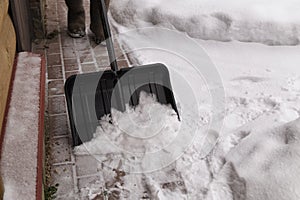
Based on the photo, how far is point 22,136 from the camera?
1.84m

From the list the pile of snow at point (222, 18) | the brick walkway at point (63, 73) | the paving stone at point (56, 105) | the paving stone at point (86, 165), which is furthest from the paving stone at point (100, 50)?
the paving stone at point (86, 165)

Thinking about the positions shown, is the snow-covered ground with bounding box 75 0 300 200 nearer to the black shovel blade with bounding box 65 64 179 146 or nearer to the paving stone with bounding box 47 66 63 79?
the black shovel blade with bounding box 65 64 179 146

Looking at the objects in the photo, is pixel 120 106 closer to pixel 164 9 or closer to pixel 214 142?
pixel 214 142

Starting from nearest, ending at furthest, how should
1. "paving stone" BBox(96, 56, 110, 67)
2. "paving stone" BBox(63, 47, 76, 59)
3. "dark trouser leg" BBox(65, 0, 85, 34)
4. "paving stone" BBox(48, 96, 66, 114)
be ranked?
"paving stone" BBox(48, 96, 66, 114)
"paving stone" BBox(96, 56, 110, 67)
"paving stone" BBox(63, 47, 76, 59)
"dark trouser leg" BBox(65, 0, 85, 34)

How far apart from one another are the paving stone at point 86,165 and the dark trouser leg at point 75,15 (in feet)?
4.89

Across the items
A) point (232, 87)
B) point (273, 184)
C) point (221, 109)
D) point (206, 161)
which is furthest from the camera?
point (232, 87)

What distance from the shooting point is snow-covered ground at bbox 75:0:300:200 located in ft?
6.47

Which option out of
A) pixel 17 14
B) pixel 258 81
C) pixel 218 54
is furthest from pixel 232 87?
pixel 17 14

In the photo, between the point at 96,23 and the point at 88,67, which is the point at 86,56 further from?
the point at 96,23

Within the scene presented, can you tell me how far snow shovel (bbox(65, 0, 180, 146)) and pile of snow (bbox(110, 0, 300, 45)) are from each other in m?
1.10

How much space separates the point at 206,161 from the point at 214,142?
153mm

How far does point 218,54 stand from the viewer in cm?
313

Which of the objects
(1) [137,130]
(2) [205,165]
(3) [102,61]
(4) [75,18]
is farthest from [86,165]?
(4) [75,18]

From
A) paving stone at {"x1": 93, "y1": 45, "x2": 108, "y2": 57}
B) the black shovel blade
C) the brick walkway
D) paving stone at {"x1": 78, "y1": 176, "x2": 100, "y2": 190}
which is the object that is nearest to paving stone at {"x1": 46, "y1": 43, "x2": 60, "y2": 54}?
the brick walkway
